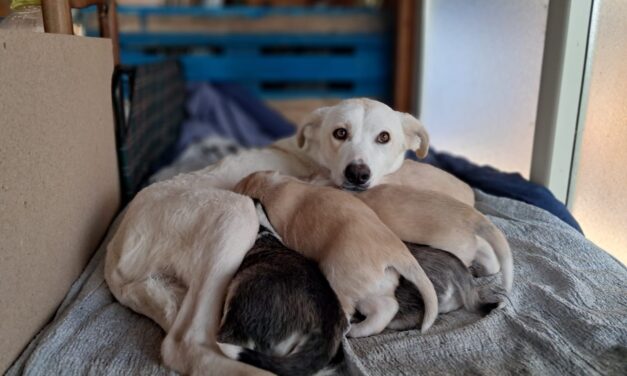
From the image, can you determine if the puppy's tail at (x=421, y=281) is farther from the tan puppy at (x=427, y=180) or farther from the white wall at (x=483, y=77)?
the white wall at (x=483, y=77)

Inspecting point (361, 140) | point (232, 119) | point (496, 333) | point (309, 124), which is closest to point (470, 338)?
point (496, 333)

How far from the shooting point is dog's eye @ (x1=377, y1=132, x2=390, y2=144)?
1682mm

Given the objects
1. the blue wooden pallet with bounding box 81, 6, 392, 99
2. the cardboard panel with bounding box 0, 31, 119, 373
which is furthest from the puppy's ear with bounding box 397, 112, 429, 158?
the blue wooden pallet with bounding box 81, 6, 392, 99

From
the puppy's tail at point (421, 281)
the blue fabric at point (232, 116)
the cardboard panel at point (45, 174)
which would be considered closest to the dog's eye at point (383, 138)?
the puppy's tail at point (421, 281)

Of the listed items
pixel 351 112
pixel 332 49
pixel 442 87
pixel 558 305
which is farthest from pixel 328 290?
pixel 332 49

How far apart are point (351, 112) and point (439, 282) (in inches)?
27.1

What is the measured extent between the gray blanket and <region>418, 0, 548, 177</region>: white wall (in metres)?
0.98

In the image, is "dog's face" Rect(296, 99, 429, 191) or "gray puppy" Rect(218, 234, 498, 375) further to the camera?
"dog's face" Rect(296, 99, 429, 191)

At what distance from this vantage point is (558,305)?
1276 mm

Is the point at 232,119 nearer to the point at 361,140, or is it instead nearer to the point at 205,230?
the point at 361,140

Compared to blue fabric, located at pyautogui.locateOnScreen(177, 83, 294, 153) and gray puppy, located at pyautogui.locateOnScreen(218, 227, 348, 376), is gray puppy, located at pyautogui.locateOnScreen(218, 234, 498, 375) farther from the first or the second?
blue fabric, located at pyautogui.locateOnScreen(177, 83, 294, 153)

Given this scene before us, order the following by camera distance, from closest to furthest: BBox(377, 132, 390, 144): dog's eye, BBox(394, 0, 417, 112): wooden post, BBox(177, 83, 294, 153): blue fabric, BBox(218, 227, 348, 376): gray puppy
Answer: BBox(218, 227, 348, 376): gray puppy, BBox(377, 132, 390, 144): dog's eye, BBox(177, 83, 294, 153): blue fabric, BBox(394, 0, 417, 112): wooden post

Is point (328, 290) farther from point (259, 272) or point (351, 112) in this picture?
point (351, 112)

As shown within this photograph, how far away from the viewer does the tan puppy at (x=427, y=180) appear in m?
1.70
